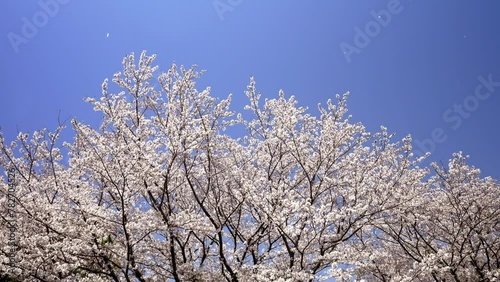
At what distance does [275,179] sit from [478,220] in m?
6.62

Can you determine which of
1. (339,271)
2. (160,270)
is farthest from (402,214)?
(160,270)

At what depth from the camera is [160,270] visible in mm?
8594

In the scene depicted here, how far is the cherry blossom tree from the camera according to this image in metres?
6.58

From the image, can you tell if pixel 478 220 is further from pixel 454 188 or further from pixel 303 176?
pixel 303 176

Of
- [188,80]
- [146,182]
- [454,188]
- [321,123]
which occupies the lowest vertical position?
[146,182]

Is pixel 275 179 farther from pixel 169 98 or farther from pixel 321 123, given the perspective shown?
pixel 169 98

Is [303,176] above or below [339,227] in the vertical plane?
above

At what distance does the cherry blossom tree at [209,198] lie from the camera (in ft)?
21.6

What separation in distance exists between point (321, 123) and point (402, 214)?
3.11 m

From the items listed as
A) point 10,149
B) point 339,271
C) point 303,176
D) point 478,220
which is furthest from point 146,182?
point 478,220

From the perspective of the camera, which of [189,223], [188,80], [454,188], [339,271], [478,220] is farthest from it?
[454,188]

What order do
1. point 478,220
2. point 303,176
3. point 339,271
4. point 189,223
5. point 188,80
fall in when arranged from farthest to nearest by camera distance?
1. point 478,220
2. point 303,176
3. point 188,80
4. point 189,223
5. point 339,271

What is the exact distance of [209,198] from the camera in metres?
9.16

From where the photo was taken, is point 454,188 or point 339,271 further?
point 454,188
